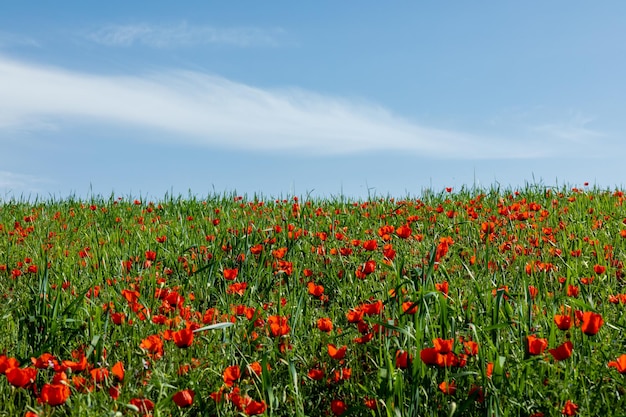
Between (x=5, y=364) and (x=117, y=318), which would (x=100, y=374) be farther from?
(x=117, y=318)

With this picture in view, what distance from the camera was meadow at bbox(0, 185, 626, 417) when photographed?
269 centimetres

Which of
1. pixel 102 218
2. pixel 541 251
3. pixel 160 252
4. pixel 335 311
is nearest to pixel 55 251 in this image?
pixel 160 252

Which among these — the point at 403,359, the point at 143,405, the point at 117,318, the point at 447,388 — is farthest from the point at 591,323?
the point at 117,318

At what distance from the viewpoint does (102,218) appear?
817 centimetres

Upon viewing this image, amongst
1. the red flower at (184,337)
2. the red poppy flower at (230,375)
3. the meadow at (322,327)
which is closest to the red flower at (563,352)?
the meadow at (322,327)

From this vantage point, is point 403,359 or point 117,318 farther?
point 117,318

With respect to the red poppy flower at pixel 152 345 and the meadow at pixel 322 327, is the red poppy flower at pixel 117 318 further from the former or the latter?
the red poppy flower at pixel 152 345

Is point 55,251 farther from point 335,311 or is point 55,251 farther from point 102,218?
point 335,311

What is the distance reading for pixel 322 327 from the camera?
10.7ft

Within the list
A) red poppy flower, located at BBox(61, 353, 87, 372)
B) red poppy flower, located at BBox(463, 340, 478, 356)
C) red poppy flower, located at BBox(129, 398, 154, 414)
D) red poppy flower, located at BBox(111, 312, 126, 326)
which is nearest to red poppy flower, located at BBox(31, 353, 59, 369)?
red poppy flower, located at BBox(61, 353, 87, 372)

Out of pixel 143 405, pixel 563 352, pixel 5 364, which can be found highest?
pixel 563 352

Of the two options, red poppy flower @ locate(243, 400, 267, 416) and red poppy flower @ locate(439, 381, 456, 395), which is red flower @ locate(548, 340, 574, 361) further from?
red poppy flower @ locate(243, 400, 267, 416)

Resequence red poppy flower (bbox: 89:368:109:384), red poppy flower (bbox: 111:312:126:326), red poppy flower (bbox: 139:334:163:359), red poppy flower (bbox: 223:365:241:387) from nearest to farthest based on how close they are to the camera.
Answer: red poppy flower (bbox: 223:365:241:387), red poppy flower (bbox: 89:368:109:384), red poppy flower (bbox: 139:334:163:359), red poppy flower (bbox: 111:312:126:326)

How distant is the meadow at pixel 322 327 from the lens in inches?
106
